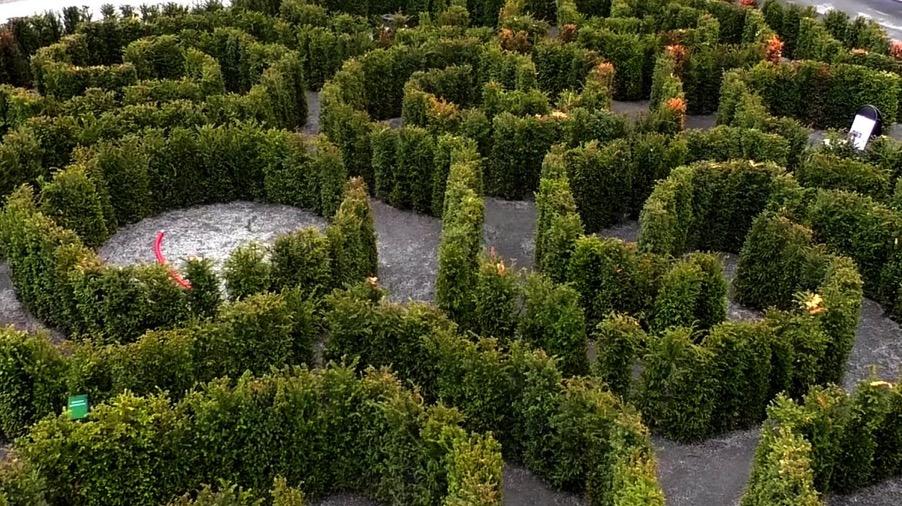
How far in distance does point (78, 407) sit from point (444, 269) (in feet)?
27.6

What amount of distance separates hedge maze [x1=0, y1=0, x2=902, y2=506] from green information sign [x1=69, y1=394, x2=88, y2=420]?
29cm

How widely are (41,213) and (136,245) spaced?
3600 mm

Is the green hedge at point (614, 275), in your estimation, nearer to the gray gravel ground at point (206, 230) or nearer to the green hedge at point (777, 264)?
the green hedge at point (777, 264)

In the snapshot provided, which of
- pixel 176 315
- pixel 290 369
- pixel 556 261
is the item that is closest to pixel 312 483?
pixel 290 369

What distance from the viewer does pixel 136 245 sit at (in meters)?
24.5

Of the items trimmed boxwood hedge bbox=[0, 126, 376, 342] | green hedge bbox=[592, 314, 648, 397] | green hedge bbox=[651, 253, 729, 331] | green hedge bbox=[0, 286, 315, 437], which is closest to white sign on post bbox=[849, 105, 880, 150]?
green hedge bbox=[651, 253, 729, 331]

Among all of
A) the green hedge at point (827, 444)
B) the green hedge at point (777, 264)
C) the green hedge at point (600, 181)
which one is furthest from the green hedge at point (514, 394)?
the green hedge at point (600, 181)

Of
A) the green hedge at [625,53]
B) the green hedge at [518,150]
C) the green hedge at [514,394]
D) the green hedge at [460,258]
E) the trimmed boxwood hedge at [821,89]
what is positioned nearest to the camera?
the green hedge at [514,394]

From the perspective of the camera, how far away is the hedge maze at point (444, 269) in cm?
1543

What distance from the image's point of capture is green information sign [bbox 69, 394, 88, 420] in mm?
15484

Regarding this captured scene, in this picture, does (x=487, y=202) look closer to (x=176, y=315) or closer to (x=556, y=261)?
(x=556, y=261)

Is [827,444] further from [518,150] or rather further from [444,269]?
[518,150]

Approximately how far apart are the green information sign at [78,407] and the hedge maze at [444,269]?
29 cm

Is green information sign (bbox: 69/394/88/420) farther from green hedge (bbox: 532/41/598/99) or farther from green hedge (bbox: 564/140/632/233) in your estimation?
green hedge (bbox: 532/41/598/99)
